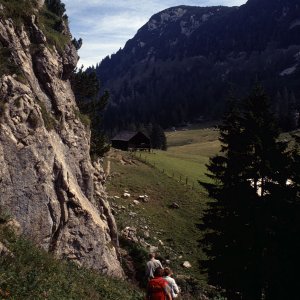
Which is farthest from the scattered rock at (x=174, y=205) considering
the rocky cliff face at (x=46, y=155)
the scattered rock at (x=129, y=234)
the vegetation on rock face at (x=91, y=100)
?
the rocky cliff face at (x=46, y=155)

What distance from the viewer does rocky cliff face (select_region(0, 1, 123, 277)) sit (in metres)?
17.5

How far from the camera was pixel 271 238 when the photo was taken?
23859 millimetres

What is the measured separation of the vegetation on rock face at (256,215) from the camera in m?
23.0

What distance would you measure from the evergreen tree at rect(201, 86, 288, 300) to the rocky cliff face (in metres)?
6.92

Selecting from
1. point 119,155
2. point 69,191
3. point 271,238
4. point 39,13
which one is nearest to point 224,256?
point 271,238

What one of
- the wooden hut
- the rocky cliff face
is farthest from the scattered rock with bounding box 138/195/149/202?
the wooden hut

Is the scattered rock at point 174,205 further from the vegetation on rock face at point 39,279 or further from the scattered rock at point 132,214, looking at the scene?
the vegetation on rock face at point 39,279

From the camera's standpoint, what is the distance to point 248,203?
79.8 feet

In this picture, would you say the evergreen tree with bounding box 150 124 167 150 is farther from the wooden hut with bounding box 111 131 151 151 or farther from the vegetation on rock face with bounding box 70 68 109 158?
the vegetation on rock face with bounding box 70 68 109 158

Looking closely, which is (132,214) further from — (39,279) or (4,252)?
(39,279)

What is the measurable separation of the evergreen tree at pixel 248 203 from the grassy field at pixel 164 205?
4.00 m

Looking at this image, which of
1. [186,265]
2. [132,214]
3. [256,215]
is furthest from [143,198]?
[256,215]

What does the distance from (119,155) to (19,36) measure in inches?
1687

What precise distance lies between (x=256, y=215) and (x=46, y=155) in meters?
12.6
